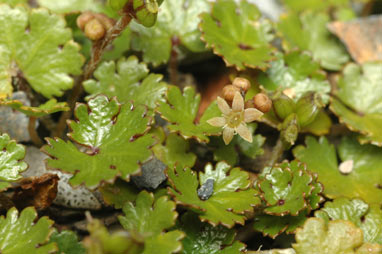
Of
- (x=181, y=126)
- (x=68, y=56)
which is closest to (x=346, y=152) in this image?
(x=181, y=126)

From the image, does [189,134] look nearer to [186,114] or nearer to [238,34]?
[186,114]

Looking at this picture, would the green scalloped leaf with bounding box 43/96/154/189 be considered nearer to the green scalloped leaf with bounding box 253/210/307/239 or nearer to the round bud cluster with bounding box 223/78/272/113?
the round bud cluster with bounding box 223/78/272/113

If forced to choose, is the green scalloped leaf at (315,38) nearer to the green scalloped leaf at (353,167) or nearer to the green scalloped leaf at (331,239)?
the green scalloped leaf at (353,167)

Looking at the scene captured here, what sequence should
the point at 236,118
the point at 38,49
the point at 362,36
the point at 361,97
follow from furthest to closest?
the point at 362,36 < the point at 361,97 < the point at 38,49 < the point at 236,118

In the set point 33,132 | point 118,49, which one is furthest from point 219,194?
point 118,49

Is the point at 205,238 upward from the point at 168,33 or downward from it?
downward

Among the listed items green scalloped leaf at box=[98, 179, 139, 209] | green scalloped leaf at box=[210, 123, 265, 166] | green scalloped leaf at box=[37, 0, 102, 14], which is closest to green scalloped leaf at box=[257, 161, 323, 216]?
green scalloped leaf at box=[210, 123, 265, 166]
